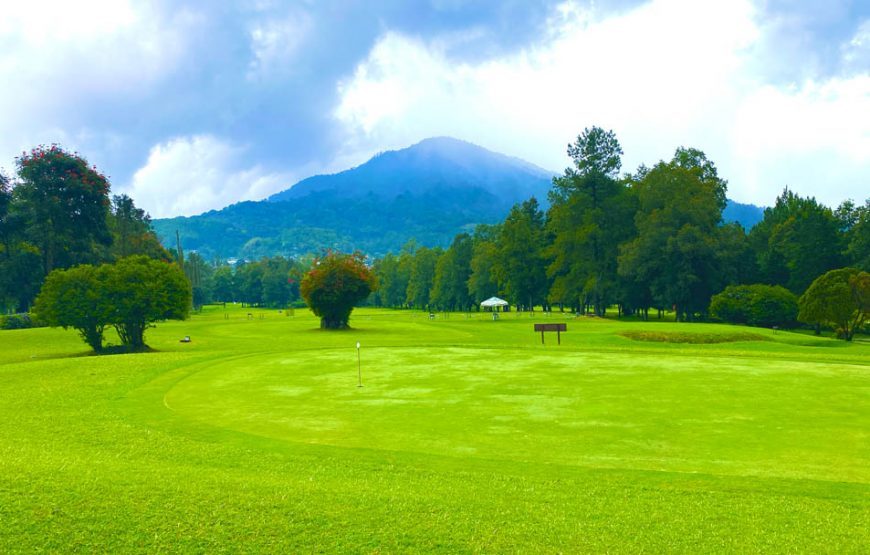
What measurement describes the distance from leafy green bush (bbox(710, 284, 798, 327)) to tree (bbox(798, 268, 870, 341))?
9946 millimetres

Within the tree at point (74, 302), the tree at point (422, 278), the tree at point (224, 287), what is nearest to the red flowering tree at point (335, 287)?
the tree at point (74, 302)

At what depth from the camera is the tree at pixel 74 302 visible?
33312mm

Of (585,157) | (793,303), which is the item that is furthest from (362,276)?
(793,303)

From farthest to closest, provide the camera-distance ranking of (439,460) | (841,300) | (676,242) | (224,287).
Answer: (224,287) → (676,242) → (841,300) → (439,460)

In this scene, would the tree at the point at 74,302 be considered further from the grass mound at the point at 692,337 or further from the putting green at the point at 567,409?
the grass mound at the point at 692,337

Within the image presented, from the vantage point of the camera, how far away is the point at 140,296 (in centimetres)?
3472

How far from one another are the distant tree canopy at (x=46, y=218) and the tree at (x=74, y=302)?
2642 cm

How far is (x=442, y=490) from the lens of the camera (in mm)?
8055

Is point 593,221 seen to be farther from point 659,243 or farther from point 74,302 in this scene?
point 74,302

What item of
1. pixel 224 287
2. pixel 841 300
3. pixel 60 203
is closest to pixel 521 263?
pixel 841 300

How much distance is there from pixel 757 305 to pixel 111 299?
192 ft

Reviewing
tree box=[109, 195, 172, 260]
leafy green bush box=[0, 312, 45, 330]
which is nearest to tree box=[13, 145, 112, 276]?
leafy green bush box=[0, 312, 45, 330]

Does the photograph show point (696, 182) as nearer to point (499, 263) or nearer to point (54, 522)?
point (499, 263)

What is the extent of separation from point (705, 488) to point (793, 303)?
61438mm
